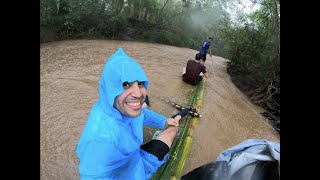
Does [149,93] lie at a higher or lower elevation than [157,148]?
higher

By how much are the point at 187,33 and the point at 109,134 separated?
2.33ft

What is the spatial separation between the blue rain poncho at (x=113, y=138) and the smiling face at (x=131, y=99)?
0.03 meters

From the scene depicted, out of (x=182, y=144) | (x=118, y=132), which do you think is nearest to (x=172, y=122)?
(x=182, y=144)

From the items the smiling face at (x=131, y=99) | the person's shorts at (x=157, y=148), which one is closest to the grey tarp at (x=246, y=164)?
the person's shorts at (x=157, y=148)

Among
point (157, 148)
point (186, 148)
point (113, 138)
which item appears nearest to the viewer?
point (113, 138)

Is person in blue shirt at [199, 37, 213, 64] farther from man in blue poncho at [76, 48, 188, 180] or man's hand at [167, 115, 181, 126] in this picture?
man in blue poncho at [76, 48, 188, 180]

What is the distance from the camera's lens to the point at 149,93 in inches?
67.8

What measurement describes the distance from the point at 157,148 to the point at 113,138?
9.4 inches

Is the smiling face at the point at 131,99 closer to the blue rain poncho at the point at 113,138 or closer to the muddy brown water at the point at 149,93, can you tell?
the blue rain poncho at the point at 113,138

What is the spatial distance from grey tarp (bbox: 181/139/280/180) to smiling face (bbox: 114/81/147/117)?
42 cm

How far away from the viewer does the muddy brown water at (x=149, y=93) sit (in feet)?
5.26

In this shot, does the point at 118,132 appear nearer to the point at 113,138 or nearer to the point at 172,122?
the point at 113,138
